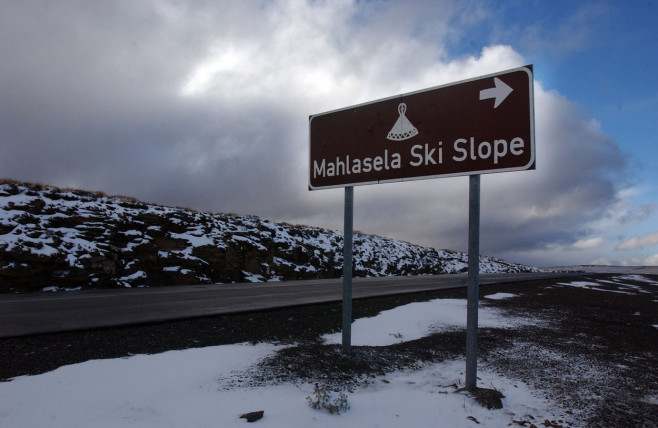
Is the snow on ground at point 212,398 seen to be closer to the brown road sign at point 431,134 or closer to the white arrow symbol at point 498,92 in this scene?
the brown road sign at point 431,134

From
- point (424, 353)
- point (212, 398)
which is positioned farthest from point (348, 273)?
point (212, 398)

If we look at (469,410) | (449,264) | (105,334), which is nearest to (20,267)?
(105,334)

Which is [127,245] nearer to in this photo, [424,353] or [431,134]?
[424,353]

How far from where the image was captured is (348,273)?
519 cm

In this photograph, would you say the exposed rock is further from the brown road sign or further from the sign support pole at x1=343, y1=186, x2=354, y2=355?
the brown road sign

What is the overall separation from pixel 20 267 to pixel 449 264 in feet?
134

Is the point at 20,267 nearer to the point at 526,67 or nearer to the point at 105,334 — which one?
the point at 105,334

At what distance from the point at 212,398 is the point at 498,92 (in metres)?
4.15

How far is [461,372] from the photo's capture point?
4699 millimetres

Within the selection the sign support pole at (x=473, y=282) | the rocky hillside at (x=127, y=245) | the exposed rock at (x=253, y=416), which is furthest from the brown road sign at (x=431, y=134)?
the rocky hillside at (x=127, y=245)

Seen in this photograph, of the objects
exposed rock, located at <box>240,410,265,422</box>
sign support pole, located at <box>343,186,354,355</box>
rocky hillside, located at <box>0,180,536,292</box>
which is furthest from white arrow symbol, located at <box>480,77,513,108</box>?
rocky hillside, located at <box>0,180,536,292</box>

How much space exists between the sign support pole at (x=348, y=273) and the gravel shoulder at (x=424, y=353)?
234 millimetres

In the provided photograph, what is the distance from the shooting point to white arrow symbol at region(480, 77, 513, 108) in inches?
157

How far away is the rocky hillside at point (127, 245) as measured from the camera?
554 inches
